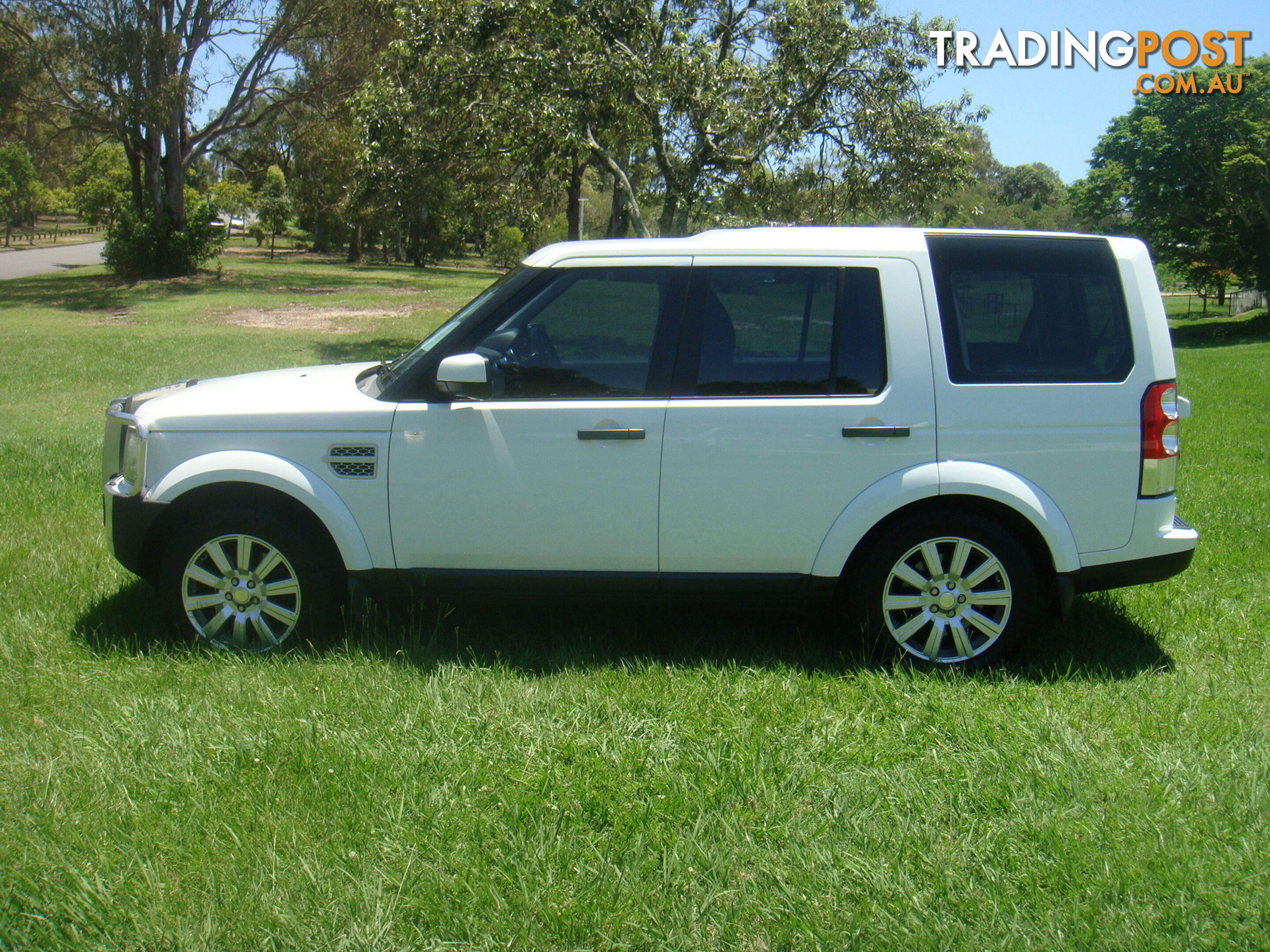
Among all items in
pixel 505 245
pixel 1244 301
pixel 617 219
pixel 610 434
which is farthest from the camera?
pixel 505 245

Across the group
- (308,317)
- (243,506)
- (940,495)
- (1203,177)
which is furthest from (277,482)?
(1203,177)

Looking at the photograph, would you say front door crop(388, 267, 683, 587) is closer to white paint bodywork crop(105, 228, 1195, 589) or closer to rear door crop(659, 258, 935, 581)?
white paint bodywork crop(105, 228, 1195, 589)

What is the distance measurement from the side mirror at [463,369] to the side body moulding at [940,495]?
1587mm

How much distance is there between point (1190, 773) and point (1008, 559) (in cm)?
116

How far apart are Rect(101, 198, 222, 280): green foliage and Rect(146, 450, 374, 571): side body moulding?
114 feet

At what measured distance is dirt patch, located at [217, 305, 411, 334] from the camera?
25375 mm

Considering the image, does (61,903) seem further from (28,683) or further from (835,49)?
(835,49)

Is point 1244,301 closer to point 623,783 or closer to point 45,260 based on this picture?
point 45,260

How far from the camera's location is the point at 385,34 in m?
30.2

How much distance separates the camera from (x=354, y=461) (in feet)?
15.2

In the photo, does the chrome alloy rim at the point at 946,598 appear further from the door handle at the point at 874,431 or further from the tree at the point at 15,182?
the tree at the point at 15,182

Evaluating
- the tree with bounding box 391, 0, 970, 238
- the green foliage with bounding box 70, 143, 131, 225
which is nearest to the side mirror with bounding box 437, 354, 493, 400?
the tree with bounding box 391, 0, 970, 238

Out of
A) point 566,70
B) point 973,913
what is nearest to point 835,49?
point 566,70

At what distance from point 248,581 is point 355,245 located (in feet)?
182
